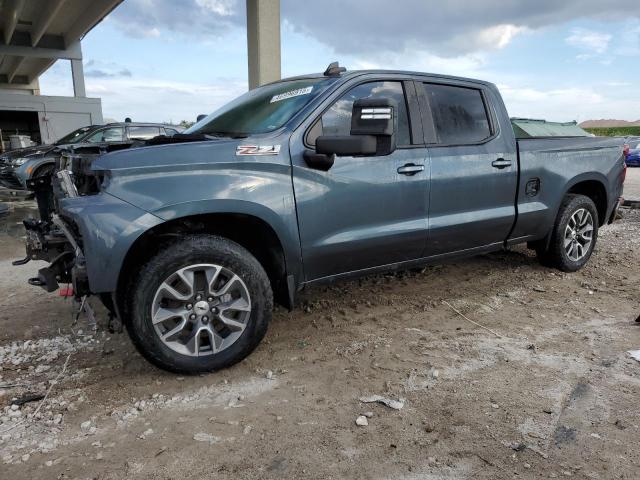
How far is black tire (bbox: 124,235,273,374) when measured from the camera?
2.73m

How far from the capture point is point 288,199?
9.97 feet

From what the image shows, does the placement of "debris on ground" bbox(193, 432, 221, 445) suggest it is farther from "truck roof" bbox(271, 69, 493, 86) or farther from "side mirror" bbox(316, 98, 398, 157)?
"truck roof" bbox(271, 69, 493, 86)

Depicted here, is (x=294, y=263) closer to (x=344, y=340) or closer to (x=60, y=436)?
(x=344, y=340)

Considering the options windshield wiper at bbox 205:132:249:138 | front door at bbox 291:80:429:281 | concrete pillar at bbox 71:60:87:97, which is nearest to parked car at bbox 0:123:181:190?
windshield wiper at bbox 205:132:249:138

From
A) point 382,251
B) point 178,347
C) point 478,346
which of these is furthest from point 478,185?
point 178,347

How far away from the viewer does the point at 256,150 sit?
9.71ft

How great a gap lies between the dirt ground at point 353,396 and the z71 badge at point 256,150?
4.40 ft

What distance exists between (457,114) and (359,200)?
51.9 inches

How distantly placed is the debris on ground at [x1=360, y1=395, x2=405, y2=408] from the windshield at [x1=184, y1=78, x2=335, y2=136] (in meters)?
1.77

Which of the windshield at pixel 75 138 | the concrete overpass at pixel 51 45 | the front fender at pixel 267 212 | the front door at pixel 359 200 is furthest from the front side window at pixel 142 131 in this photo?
the front fender at pixel 267 212

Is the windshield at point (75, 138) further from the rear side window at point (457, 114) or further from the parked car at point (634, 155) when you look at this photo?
the parked car at point (634, 155)

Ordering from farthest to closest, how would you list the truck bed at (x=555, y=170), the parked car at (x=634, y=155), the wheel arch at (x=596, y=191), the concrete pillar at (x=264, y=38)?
1. the parked car at (x=634, y=155)
2. the concrete pillar at (x=264, y=38)
3. the wheel arch at (x=596, y=191)
4. the truck bed at (x=555, y=170)

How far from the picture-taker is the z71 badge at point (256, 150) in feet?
9.63

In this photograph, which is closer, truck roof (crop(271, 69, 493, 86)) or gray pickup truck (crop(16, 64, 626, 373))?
gray pickup truck (crop(16, 64, 626, 373))
